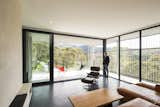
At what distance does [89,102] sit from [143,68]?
3.35m

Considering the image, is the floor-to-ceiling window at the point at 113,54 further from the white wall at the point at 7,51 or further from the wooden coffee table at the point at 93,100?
the white wall at the point at 7,51

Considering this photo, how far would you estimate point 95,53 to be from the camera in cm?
683

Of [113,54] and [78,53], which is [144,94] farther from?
[78,53]

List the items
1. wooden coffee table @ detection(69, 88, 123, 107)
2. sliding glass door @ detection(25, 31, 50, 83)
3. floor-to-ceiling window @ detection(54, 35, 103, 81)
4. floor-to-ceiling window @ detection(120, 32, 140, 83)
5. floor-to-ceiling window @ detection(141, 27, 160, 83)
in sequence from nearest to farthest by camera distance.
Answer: wooden coffee table @ detection(69, 88, 123, 107) → floor-to-ceiling window @ detection(141, 27, 160, 83) → sliding glass door @ detection(25, 31, 50, 83) → floor-to-ceiling window @ detection(120, 32, 140, 83) → floor-to-ceiling window @ detection(54, 35, 103, 81)

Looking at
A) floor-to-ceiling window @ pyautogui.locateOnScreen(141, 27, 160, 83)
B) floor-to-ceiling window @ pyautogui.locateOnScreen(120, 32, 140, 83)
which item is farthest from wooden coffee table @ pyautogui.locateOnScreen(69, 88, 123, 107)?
floor-to-ceiling window @ pyautogui.locateOnScreen(120, 32, 140, 83)

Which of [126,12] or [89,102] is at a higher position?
[126,12]

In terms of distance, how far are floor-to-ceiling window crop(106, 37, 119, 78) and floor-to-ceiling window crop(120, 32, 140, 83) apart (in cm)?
38

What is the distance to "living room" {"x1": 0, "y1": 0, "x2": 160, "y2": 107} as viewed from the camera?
2.02 m

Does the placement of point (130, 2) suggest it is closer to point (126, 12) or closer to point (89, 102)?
point (126, 12)

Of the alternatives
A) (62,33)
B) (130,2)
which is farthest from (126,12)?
(62,33)

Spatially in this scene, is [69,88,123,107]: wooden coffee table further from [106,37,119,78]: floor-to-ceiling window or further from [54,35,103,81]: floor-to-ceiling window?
[106,37,119,78]: floor-to-ceiling window

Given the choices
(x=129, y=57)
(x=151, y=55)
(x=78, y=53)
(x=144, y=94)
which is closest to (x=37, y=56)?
(x=78, y=53)

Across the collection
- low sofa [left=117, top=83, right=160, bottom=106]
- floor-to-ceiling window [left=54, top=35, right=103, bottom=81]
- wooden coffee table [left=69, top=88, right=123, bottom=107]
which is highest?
floor-to-ceiling window [left=54, top=35, right=103, bottom=81]

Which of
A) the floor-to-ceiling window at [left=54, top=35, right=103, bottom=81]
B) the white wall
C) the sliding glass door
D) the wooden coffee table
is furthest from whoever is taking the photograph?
the floor-to-ceiling window at [left=54, top=35, right=103, bottom=81]
